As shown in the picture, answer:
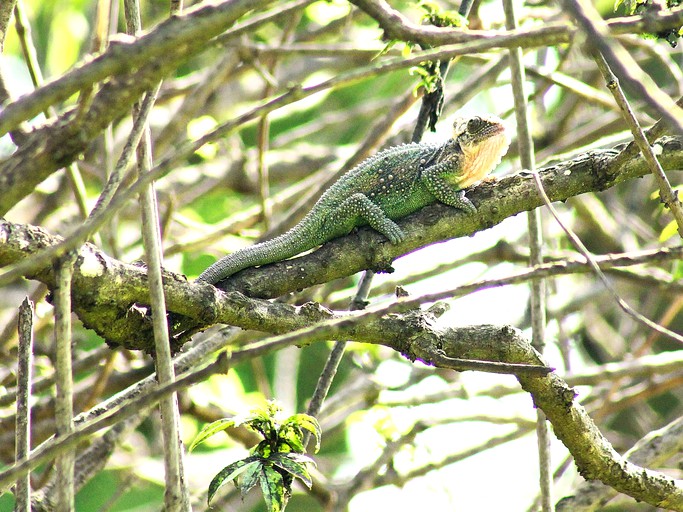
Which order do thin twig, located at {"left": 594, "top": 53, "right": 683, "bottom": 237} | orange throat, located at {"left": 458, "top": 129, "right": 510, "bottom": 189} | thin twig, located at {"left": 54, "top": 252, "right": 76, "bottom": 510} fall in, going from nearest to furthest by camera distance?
thin twig, located at {"left": 54, "top": 252, "right": 76, "bottom": 510}, thin twig, located at {"left": 594, "top": 53, "right": 683, "bottom": 237}, orange throat, located at {"left": 458, "top": 129, "right": 510, "bottom": 189}

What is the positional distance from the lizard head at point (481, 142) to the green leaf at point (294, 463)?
8.90 feet

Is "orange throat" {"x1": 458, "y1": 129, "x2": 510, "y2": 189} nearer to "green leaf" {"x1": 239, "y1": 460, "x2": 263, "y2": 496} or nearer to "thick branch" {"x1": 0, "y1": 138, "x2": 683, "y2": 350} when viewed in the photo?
"thick branch" {"x1": 0, "y1": 138, "x2": 683, "y2": 350}

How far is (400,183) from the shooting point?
17.5ft

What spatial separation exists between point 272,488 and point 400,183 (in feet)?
8.96

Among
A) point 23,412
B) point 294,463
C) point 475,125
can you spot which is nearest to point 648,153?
point 294,463

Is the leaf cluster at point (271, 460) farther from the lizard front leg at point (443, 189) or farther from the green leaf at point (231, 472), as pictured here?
the lizard front leg at point (443, 189)

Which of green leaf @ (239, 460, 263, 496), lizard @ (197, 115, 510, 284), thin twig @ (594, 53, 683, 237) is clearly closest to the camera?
thin twig @ (594, 53, 683, 237)

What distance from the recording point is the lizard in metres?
4.73

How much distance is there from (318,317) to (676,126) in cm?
191

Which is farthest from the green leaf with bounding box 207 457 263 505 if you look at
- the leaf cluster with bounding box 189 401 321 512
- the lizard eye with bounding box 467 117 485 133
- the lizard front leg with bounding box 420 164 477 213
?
the lizard eye with bounding box 467 117 485 133

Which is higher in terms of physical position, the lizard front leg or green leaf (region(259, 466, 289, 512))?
the lizard front leg

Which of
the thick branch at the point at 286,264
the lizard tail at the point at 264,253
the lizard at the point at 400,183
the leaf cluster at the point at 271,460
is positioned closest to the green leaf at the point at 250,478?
the leaf cluster at the point at 271,460

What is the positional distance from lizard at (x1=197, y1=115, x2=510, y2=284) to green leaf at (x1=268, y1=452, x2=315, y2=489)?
4.75ft

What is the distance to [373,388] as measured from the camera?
6441mm
